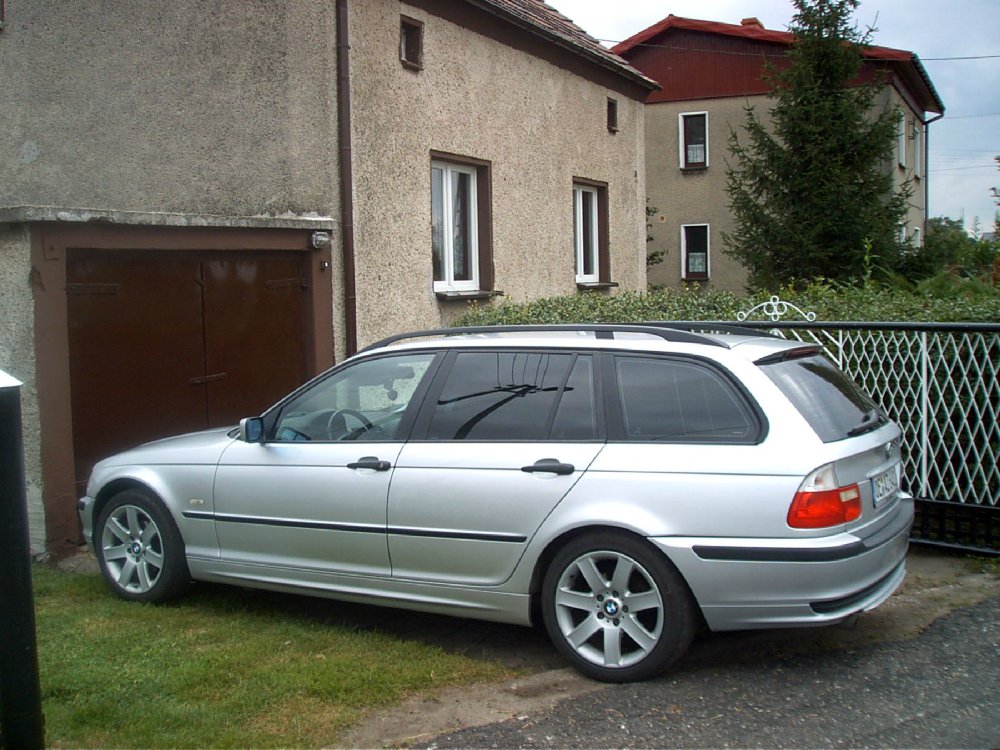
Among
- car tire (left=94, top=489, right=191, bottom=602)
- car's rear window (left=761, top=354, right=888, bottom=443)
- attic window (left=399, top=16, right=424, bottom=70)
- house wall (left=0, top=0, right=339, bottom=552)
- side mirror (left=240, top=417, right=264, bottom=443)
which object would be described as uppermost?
attic window (left=399, top=16, right=424, bottom=70)

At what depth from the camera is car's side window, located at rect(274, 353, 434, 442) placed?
18.6 feet

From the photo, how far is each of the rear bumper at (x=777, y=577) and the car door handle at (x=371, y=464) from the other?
147 cm

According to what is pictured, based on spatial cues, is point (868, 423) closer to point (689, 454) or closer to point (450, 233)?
point (689, 454)

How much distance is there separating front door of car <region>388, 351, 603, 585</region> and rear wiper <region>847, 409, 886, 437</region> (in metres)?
1.17

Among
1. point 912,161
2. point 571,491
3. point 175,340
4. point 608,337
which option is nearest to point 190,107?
point 175,340

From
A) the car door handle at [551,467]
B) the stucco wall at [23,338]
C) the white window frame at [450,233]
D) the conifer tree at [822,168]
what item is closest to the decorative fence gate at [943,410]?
the car door handle at [551,467]

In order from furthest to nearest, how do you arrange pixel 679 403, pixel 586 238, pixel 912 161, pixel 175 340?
pixel 912 161, pixel 586 238, pixel 175 340, pixel 679 403

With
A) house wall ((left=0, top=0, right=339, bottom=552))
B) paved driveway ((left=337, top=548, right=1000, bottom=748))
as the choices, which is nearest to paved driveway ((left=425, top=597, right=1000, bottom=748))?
A: paved driveway ((left=337, top=548, right=1000, bottom=748))

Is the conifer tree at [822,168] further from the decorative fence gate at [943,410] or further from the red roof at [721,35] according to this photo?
the decorative fence gate at [943,410]

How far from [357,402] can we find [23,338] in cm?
282

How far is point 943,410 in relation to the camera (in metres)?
6.98

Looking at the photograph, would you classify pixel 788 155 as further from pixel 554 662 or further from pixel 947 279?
pixel 554 662

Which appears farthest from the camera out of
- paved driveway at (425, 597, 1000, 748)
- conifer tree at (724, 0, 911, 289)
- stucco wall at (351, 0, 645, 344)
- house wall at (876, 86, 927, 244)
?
house wall at (876, 86, 927, 244)

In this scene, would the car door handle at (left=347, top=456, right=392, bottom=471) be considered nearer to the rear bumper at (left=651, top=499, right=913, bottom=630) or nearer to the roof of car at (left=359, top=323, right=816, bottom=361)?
the roof of car at (left=359, top=323, right=816, bottom=361)
